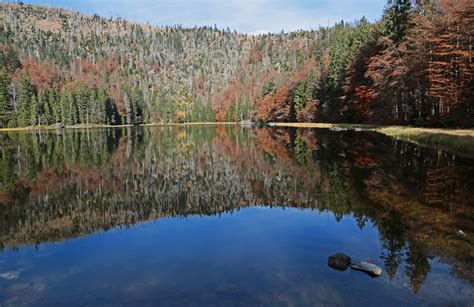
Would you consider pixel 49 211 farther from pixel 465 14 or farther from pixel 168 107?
pixel 168 107

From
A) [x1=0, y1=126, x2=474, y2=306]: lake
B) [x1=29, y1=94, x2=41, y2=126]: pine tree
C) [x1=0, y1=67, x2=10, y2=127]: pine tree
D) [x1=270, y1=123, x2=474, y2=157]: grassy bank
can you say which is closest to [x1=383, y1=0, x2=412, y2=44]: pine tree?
[x1=270, y1=123, x2=474, y2=157]: grassy bank

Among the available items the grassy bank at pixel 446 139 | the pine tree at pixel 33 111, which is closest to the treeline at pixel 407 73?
the grassy bank at pixel 446 139

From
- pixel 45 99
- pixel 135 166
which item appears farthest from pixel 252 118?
pixel 135 166

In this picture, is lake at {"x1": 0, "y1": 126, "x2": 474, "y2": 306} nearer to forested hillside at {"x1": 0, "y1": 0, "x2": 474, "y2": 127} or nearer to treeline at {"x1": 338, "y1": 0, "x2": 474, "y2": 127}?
treeline at {"x1": 338, "y1": 0, "x2": 474, "y2": 127}

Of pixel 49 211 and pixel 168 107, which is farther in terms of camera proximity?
pixel 168 107

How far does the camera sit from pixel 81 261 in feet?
35.1

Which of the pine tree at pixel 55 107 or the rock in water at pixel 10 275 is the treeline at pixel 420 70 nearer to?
the rock in water at pixel 10 275

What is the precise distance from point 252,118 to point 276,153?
103914 mm

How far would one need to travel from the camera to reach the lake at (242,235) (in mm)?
8281

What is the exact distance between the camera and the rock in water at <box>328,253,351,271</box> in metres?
9.25

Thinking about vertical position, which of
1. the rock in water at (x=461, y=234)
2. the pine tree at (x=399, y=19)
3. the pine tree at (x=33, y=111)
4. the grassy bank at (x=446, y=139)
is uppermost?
the pine tree at (x=399, y=19)

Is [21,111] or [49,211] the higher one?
[21,111]

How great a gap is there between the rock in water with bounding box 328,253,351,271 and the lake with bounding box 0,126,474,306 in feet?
0.68

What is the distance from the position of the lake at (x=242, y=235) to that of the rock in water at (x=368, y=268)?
0.22 meters
